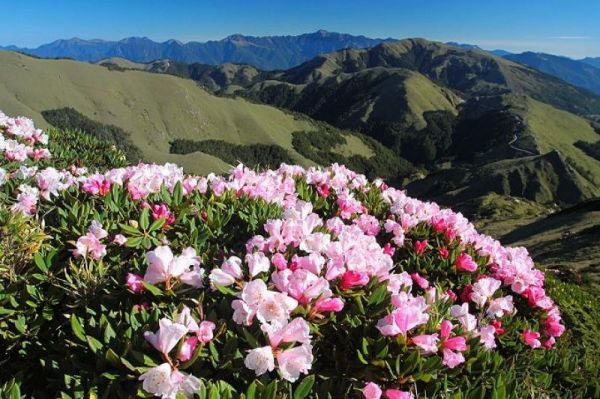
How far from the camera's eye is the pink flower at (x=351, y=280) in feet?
12.6

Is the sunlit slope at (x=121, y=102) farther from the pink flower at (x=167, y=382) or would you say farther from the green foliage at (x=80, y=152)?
the pink flower at (x=167, y=382)

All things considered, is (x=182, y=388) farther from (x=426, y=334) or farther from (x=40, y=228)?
(x=40, y=228)

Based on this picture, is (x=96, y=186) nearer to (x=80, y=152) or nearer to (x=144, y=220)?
(x=144, y=220)

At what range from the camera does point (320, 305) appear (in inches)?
139

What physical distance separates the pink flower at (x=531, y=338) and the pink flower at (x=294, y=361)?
2851 millimetres

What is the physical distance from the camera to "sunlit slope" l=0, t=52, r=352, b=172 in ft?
557

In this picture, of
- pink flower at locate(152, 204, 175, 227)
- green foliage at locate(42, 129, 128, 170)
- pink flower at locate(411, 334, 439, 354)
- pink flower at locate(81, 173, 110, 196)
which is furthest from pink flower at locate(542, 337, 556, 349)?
green foliage at locate(42, 129, 128, 170)

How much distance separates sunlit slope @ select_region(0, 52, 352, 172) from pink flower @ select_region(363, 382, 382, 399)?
15736 centimetres

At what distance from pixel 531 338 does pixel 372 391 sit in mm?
2476

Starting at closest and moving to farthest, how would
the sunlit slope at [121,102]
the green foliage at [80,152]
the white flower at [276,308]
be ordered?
1. the white flower at [276,308]
2. the green foliage at [80,152]
3. the sunlit slope at [121,102]

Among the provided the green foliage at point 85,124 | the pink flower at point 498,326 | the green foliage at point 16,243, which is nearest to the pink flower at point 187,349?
the green foliage at point 16,243

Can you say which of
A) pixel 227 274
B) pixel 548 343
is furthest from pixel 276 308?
pixel 548 343

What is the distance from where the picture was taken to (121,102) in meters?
185

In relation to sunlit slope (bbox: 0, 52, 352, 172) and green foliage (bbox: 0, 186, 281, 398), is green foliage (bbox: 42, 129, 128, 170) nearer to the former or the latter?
green foliage (bbox: 0, 186, 281, 398)
